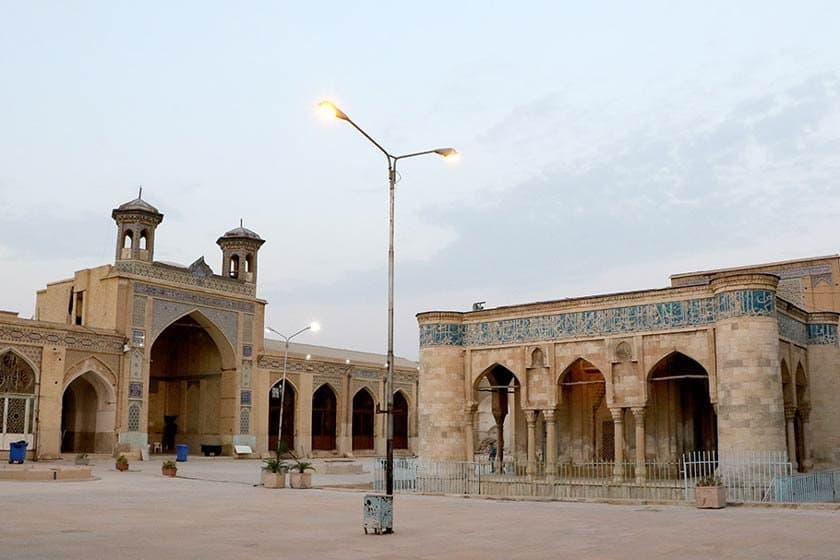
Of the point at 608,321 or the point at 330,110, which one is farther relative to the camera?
the point at 608,321

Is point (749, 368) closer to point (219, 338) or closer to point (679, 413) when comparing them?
point (679, 413)

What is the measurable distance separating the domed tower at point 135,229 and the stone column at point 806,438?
2456 cm

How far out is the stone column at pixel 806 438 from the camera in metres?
22.0

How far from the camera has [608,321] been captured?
20703 mm

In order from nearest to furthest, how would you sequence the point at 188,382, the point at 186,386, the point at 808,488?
the point at 808,488
the point at 188,382
the point at 186,386

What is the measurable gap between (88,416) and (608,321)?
22179mm

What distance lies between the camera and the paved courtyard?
8.81 metres

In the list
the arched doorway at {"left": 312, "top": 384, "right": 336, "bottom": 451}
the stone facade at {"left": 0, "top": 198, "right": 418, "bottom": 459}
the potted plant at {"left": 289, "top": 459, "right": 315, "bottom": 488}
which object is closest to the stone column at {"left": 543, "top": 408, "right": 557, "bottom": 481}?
the potted plant at {"left": 289, "top": 459, "right": 315, "bottom": 488}

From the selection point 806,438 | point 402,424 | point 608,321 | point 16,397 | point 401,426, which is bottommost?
point 806,438

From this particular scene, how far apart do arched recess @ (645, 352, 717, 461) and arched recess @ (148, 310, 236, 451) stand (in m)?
21.1

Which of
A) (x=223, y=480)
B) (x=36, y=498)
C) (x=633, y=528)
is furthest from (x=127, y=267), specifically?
(x=633, y=528)

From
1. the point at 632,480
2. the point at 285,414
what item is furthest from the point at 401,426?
the point at 632,480

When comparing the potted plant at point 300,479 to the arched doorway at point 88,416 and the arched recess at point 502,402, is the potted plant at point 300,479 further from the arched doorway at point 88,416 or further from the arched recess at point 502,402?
the arched doorway at point 88,416

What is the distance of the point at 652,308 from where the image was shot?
20.0m
